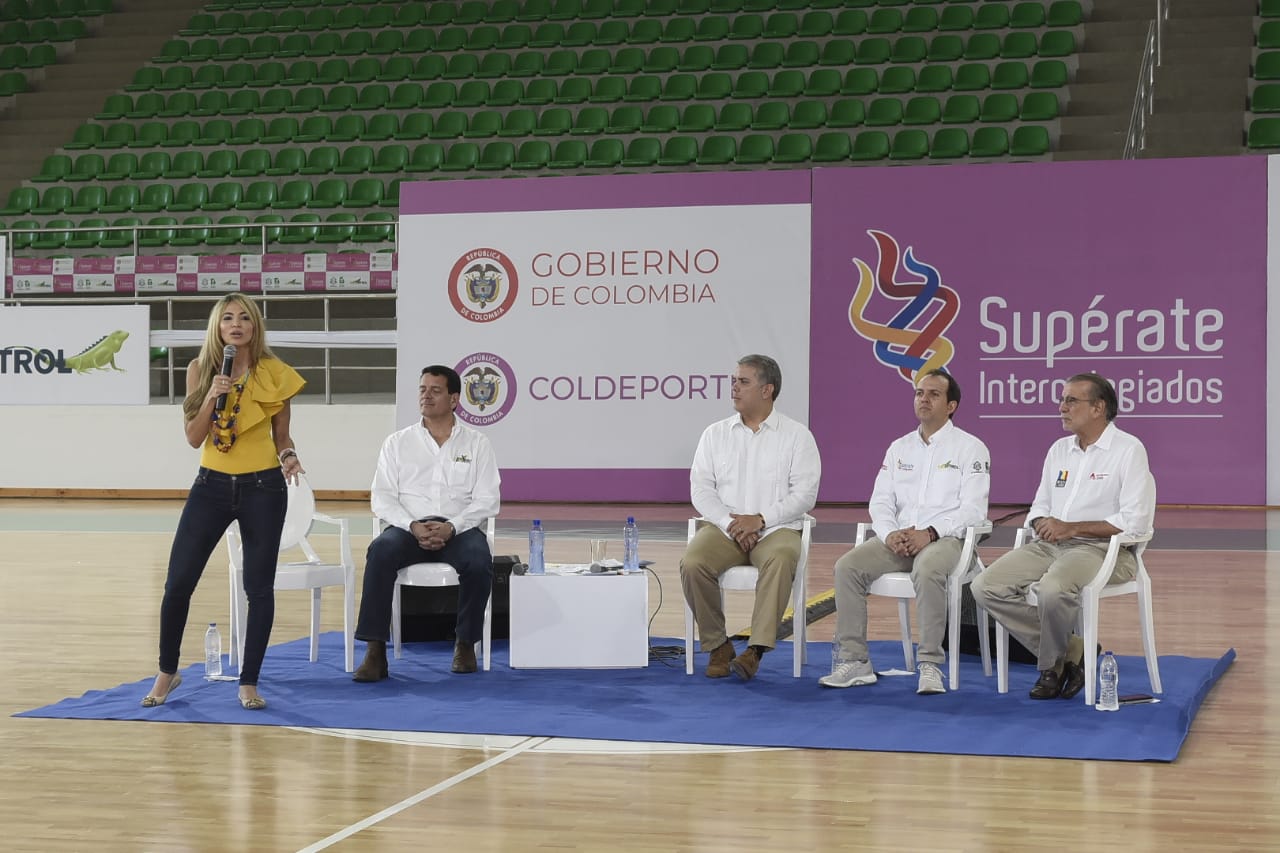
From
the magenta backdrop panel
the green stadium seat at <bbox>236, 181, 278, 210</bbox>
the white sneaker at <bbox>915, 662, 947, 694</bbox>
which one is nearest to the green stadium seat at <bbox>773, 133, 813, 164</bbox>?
the magenta backdrop panel

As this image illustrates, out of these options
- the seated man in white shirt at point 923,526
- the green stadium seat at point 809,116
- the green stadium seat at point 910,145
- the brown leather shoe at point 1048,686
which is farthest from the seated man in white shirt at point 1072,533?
the green stadium seat at point 809,116

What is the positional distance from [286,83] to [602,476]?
346 inches

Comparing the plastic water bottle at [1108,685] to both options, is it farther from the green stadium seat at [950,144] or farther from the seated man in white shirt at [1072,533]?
the green stadium seat at [950,144]

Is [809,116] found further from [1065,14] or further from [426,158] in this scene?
[426,158]

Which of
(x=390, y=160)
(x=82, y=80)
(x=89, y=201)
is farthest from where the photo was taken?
(x=82, y=80)

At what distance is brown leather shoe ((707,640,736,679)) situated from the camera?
5613mm

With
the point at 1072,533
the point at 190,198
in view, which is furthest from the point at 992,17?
the point at 1072,533

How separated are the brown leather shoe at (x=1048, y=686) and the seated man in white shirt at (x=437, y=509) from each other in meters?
2.09

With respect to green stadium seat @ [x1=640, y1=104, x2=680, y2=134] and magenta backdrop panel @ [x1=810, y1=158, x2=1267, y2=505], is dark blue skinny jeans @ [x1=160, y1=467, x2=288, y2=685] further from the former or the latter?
green stadium seat @ [x1=640, y1=104, x2=680, y2=134]

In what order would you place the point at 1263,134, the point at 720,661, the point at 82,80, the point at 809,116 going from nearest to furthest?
the point at 720,661, the point at 1263,134, the point at 809,116, the point at 82,80

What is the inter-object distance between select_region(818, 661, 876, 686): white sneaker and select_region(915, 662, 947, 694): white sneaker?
229 millimetres

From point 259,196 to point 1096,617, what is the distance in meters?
13.5

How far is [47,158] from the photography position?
18.4 meters

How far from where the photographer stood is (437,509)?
19.7 feet
